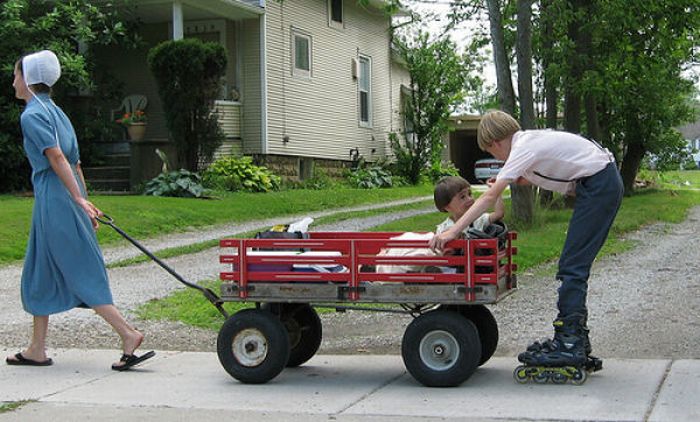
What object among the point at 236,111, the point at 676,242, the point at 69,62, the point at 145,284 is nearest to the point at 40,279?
the point at 145,284

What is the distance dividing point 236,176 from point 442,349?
14668mm

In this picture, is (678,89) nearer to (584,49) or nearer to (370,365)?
(584,49)

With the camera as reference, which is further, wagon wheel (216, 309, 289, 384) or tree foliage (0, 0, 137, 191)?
tree foliage (0, 0, 137, 191)

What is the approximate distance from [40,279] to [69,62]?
1309cm

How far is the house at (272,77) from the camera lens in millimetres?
21688

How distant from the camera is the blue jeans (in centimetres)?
575

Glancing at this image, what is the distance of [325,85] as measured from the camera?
25562 millimetres

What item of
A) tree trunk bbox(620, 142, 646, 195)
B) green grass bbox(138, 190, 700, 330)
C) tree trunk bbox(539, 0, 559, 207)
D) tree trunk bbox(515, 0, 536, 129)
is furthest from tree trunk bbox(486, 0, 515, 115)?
tree trunk bbox(620, 142, 646, 195)

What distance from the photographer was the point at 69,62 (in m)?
18.9

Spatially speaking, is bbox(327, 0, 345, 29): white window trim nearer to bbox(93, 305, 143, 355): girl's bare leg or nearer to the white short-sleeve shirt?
bbox(93, 305, 143, 355): girl's bare leg

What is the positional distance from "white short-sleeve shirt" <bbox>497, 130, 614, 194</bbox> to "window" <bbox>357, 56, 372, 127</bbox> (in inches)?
898

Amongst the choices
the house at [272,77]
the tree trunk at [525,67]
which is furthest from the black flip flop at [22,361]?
the house at [272,77]

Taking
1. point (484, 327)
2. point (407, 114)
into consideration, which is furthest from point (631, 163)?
point (484, 327)

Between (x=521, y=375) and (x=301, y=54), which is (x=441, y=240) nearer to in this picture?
(x=521, y=375)
